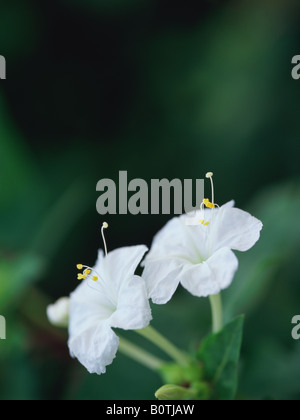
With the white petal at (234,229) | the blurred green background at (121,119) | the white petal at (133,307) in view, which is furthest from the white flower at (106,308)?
the blurred green background at (121,119)

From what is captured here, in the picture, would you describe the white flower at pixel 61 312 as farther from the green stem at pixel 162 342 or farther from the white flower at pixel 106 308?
the green stem at pixel 162 342

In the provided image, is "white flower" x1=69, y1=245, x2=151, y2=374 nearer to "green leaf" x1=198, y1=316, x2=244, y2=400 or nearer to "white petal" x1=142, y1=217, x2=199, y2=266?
"white petal" x1=142, y1=217, x2=199, y2=266

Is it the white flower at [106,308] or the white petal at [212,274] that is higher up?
the white petal at [212,274]

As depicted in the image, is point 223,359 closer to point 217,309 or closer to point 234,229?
point 217,309

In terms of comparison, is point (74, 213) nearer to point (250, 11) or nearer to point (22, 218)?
point (22, 218)

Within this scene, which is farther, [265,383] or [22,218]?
[22,218]

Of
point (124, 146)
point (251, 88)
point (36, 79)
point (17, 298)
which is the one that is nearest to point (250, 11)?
point (251, 88)

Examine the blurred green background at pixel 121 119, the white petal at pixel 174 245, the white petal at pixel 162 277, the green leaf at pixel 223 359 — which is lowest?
the green leaf at pixel 223 359

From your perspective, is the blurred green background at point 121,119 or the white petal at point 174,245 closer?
the white petal at point 174,245
